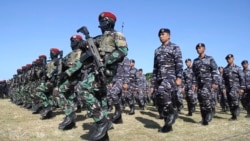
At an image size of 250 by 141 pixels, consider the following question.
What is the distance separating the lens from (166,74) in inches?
273

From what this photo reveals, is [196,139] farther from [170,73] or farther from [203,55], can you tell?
[203,55]

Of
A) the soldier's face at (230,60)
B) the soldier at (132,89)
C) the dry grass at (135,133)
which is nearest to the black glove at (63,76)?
the dry grass at (135,133)

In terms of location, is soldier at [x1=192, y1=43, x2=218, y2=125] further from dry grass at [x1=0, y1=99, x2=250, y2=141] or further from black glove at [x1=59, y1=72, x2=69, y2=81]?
black glove at [x1=59, y1=72, x2=69, y2=81]

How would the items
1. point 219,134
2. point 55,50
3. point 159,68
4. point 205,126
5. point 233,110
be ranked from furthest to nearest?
1. point 55,50
2. point 233,110
3. point 205,126
4. point 159,68
5. point 219,134

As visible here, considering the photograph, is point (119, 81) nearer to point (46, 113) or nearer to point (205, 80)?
point (205, 80)

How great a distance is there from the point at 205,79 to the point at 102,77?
4116 mm

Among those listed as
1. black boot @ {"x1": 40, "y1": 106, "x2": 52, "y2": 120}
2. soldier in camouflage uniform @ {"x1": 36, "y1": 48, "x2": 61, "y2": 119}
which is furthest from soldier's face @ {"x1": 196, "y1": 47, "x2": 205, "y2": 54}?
black boot @ {"x1": 40, "y1": 106, "x2": 52, "y2": 120}

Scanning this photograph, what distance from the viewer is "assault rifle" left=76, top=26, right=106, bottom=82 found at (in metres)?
5.39

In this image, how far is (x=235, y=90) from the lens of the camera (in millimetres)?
10328

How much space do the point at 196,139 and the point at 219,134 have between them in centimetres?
82

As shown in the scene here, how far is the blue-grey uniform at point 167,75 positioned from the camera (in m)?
6.66

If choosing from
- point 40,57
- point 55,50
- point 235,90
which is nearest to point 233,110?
point 235,90

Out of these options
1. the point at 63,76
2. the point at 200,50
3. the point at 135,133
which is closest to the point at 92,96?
the point at 135,133

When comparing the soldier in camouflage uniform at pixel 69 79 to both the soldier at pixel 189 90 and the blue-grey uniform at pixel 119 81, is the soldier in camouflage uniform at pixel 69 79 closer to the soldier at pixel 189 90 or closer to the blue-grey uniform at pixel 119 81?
the blue-grey uniform at pixel 119 81
